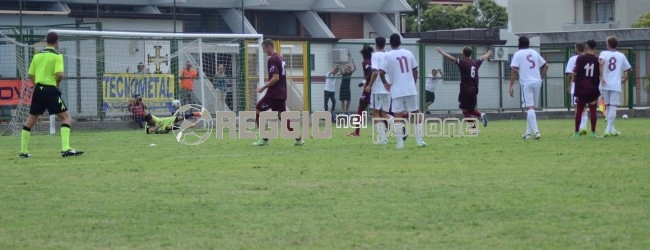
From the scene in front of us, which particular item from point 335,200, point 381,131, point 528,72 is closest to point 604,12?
point 528,72

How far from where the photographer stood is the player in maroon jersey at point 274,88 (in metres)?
20.0

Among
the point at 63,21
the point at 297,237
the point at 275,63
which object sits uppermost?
the point at 63,21

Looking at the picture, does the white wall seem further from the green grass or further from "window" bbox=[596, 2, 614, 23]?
the green grass

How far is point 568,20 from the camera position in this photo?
83.9m

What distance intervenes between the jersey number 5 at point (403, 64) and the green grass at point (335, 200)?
1535 mm

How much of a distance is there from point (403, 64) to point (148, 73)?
13354 mm

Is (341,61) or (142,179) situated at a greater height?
(341,61)

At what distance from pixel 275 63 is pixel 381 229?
449 inches

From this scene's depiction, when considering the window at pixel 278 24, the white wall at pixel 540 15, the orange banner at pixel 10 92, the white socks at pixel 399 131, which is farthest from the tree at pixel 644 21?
the white socks at pixel 399 131

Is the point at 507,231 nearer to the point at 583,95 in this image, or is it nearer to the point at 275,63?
the point at 275,63

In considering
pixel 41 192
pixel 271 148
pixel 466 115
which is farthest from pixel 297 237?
pixel 466 115

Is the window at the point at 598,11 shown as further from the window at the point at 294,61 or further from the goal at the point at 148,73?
the goal at the point at 148,73

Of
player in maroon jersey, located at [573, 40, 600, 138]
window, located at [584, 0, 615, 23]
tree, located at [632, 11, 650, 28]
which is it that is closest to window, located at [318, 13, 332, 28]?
tree, located at [632, 11, 650, 28]

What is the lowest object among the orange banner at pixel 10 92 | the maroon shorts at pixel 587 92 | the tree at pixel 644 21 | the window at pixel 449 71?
the maroon shorts at pixel 587 92
